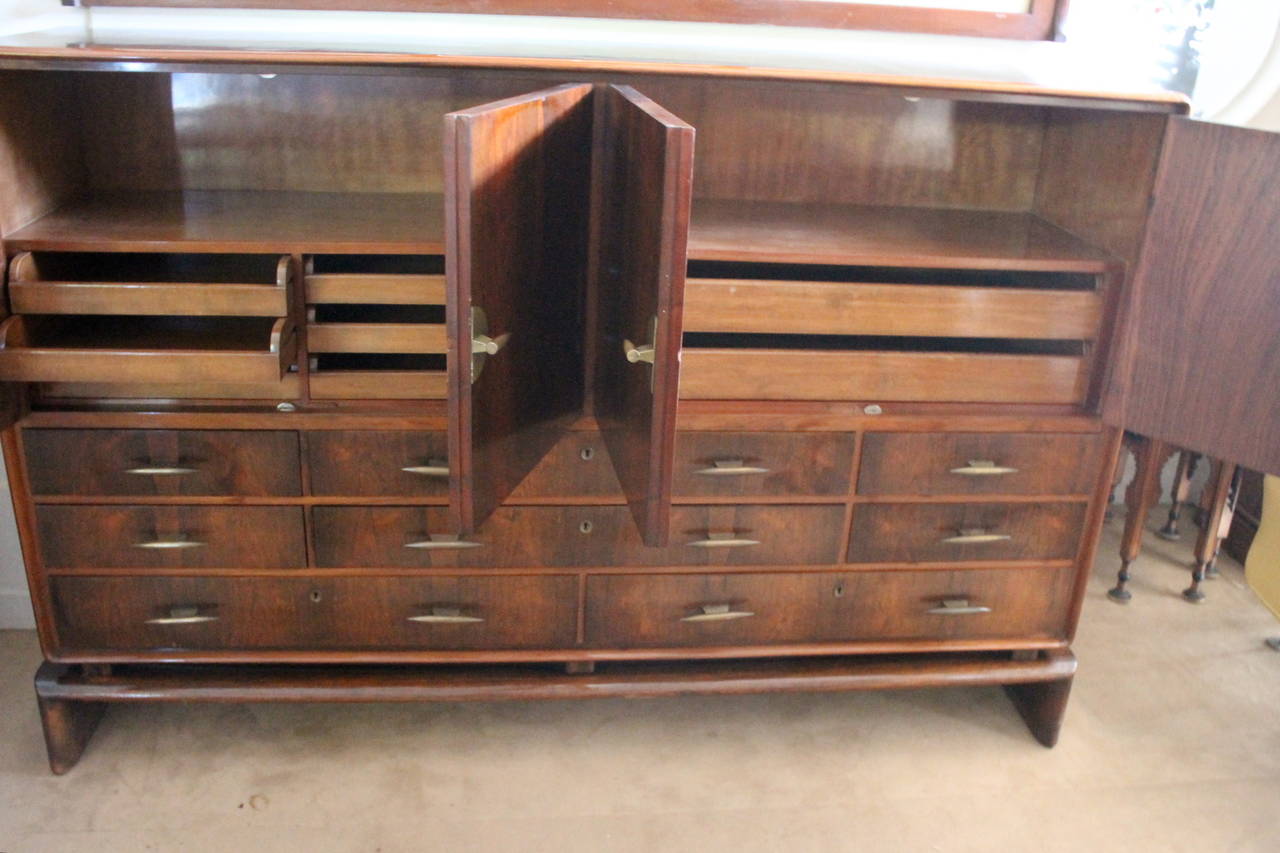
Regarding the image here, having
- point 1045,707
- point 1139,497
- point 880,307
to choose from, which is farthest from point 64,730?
point 1139,497

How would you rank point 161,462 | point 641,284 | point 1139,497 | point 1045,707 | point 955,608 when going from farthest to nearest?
point 1139,497
point 1045,707
point 955,608
point 161,462
point 641,284

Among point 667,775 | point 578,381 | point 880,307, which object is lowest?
point 667,775

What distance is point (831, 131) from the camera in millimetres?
1917

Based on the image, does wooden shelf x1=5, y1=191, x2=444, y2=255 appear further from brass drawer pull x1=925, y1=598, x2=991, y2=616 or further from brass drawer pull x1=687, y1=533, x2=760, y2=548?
brass drawer pull x1=925, y1=598, x2=991, y2=616

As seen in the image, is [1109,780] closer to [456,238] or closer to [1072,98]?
[1072,98]

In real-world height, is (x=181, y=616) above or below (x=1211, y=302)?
below

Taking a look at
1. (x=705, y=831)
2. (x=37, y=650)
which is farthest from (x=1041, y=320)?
(x=37, y=650)

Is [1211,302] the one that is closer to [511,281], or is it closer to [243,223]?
[511,281]

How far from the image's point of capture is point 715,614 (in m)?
1.74

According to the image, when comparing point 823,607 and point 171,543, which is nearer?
point 171,543

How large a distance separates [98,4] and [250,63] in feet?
1.87

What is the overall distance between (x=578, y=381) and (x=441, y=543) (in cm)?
33

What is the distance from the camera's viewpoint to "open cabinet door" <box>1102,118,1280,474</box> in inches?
54.9

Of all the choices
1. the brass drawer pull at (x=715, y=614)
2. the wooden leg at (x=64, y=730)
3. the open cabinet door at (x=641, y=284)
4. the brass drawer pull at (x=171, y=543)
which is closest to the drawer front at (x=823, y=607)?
the brass drawer pull at (x=715, y=614)
